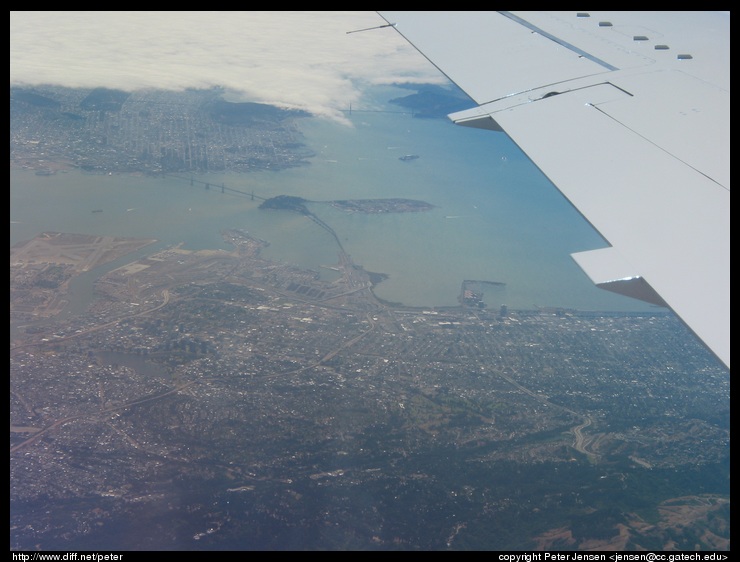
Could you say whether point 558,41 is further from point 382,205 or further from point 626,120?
point 382,205

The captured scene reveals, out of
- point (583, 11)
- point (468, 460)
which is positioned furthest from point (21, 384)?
point (583, 11)

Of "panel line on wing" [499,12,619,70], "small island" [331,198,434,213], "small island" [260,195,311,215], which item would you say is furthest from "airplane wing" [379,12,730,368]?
"small island" [331,198,434,213]

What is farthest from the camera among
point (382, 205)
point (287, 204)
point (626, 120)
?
point (382, 205)

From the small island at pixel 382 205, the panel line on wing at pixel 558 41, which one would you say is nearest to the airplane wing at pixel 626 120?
the panel line on wing at pixel 558 41

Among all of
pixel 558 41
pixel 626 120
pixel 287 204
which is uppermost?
pixel 558 41

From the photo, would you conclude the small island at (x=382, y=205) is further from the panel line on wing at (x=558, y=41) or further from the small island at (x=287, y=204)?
the panel line on wing at (x=558, y=41)

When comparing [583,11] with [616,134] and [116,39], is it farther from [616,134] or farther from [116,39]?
[116,39]

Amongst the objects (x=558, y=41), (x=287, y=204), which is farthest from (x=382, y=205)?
(x=558, y=41)

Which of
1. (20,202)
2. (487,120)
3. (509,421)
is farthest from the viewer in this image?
(20,202)

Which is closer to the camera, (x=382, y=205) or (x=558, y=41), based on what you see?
(x=558, y=41)
